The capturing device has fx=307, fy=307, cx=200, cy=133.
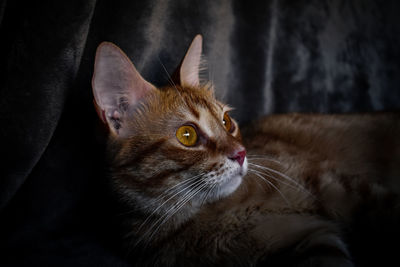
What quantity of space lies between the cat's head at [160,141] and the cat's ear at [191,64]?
14 centimetres

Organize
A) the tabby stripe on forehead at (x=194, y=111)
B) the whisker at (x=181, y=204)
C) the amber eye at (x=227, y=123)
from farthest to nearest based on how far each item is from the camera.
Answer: the amber eye at (x=227, y=123) < the tabby stripe on forehead at (x=194, y=111) < the whisker at (x=181, y=204)

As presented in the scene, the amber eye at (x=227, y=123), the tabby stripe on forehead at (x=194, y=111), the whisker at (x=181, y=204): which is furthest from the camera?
the amber eye at (x=227, y=123)

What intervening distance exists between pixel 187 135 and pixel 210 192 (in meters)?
0.20

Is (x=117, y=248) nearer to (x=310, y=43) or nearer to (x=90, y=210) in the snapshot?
(x=90, y=210)

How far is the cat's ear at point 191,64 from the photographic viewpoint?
1.22 m

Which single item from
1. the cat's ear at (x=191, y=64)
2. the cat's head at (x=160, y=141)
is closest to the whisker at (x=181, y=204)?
the cat's head at (x=160, y=141)

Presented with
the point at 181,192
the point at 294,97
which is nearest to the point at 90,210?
the point at 181,192

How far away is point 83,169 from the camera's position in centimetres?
133

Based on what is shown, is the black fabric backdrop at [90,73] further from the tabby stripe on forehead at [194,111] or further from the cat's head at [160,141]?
the tabby stripe on forehead at [194,111]

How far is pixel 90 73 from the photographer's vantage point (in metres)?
1.29

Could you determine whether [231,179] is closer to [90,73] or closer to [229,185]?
[229,185]

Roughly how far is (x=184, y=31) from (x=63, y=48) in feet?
1.89

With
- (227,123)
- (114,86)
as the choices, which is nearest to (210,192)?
(227,123)

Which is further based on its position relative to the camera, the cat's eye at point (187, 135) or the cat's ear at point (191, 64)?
the cat's ear at point (191, 64)
